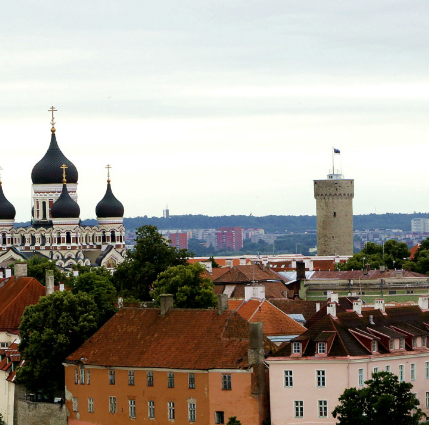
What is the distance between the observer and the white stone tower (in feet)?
638

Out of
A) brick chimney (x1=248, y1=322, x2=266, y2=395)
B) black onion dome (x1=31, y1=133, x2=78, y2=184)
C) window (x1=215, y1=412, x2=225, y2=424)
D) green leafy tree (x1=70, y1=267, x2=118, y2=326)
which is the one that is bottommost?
window (x1=215, y1=412, x2=225, y2=424)

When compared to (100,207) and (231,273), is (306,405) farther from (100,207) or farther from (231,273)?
(100,207)

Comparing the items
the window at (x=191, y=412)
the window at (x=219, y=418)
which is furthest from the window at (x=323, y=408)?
the window at (x=191, y=412)

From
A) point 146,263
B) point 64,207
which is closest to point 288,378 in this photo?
point 146,263

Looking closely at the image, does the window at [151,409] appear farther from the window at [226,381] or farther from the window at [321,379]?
the window at [321,379]

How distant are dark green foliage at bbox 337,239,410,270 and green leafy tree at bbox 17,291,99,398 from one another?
2477 inches

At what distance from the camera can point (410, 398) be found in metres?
56.3

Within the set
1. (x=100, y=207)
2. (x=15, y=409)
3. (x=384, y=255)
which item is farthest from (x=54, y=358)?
(x=100, y=207)

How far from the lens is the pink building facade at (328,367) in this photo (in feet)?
200

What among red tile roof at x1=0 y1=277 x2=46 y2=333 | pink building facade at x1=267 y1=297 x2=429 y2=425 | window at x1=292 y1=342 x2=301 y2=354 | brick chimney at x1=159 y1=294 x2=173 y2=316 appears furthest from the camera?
red tile roof at x1=0 y1=277 x2=46 y2=333

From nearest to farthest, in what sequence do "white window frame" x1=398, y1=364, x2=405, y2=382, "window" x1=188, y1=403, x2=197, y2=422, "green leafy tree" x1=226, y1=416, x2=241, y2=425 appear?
1. "green leafy tree" x1=226, y1=416, x2=241, y2=425
2. "white window frame" x1=398, y1=364, x2=405, y2=382
3. "window" x1=188, y1=403, x2=197, y2=422

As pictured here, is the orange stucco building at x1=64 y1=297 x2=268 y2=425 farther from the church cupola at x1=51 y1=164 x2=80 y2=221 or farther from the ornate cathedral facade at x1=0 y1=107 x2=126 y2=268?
the church cupola at x1=51 y1=164 x2=80 y2=221

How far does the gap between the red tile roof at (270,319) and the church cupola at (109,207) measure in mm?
111984

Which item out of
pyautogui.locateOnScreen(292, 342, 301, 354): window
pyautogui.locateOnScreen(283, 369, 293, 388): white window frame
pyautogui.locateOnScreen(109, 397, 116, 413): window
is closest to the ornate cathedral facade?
pyautogui.locateOnScreen(109, 397, 116, 413): window
